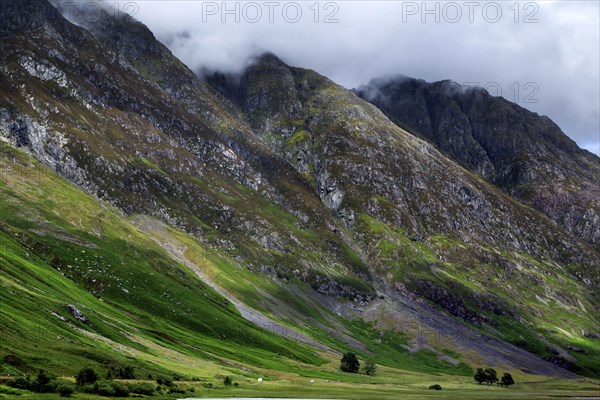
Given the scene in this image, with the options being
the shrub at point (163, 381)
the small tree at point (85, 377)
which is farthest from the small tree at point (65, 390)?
the shrub at point (163, 381)

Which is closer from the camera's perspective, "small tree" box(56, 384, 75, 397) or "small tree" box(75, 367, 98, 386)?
"small tree" box(56, 384, 75, 397)

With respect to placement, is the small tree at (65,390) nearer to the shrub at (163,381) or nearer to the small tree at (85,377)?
the small tree at (85,377)

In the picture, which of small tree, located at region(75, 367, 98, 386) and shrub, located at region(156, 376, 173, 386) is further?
shrub, located at region(156, 376, 173, 386)

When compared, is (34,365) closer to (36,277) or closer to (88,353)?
(88,353)

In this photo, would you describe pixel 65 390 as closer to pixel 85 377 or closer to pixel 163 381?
pixel 85 377

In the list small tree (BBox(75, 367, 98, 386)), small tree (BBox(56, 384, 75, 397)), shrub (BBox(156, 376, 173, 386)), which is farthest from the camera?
shrub (BBox(156, 376, 173, 386))

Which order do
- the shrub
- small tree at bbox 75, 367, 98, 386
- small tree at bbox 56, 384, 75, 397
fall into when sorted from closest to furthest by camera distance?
small tree at bbox 56, 384, 75, 397 → small tree at bbox 75, 367, 98, 386 → the shrub

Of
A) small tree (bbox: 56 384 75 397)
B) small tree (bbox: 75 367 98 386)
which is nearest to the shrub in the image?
small tree (bbox: 75 367 98 386)

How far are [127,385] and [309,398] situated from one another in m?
36.7

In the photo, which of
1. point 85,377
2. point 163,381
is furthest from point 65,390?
point 163,381

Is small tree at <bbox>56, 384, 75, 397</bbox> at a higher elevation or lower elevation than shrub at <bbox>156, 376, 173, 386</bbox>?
higher

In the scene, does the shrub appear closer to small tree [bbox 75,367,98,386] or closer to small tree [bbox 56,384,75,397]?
small tree [bbox 75,367,98,386]

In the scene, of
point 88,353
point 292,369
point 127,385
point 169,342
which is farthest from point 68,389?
point 292,369

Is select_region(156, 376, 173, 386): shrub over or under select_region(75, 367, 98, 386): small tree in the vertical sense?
under
